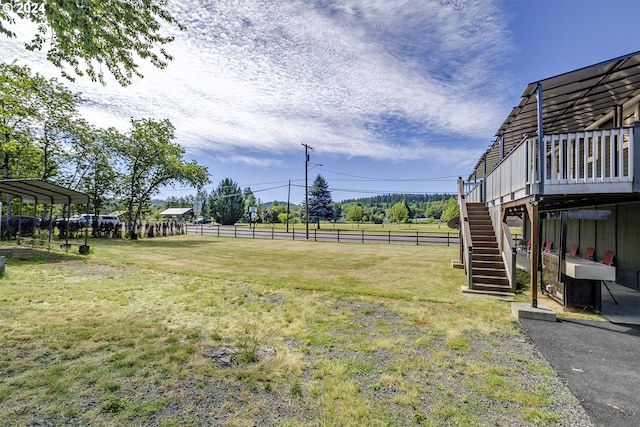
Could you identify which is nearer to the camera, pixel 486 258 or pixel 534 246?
pixel 534 246

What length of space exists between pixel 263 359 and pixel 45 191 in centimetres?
1503

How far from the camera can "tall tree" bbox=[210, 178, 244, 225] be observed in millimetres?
58219

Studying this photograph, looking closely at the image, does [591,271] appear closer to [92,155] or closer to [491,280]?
[491,280]

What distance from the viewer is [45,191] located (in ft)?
43.8

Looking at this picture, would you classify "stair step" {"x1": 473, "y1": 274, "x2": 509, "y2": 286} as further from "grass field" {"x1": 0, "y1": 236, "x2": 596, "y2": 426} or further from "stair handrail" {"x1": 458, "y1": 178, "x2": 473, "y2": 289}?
"grass field" {"x1": 0, "y1": 236, "x2": 596, "y2": 426}

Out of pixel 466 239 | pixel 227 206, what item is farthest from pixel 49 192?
pixel 227 206

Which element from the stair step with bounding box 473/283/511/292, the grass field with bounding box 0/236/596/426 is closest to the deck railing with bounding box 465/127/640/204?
the stair step with bounding box 473/283/511/292

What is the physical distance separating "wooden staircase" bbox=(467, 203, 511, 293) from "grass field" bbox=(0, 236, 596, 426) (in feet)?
3.01

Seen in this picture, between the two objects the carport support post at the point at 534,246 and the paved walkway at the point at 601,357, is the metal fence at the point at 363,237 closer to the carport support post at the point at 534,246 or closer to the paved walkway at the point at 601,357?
the carport support post at the point at 534,246

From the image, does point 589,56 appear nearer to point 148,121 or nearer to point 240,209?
point 148,121

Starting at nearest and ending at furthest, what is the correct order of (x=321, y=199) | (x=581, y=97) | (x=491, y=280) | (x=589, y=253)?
(x=581, y=97) < (x=491, y=280) < (x=589, y=253) < (x=321, y=199)

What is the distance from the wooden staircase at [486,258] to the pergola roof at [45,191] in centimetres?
1487

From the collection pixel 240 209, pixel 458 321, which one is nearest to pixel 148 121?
pixel 458 321

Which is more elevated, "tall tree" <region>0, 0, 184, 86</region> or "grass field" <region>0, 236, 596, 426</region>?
"tall tree" <region>0, 0, 184, 86</region>
